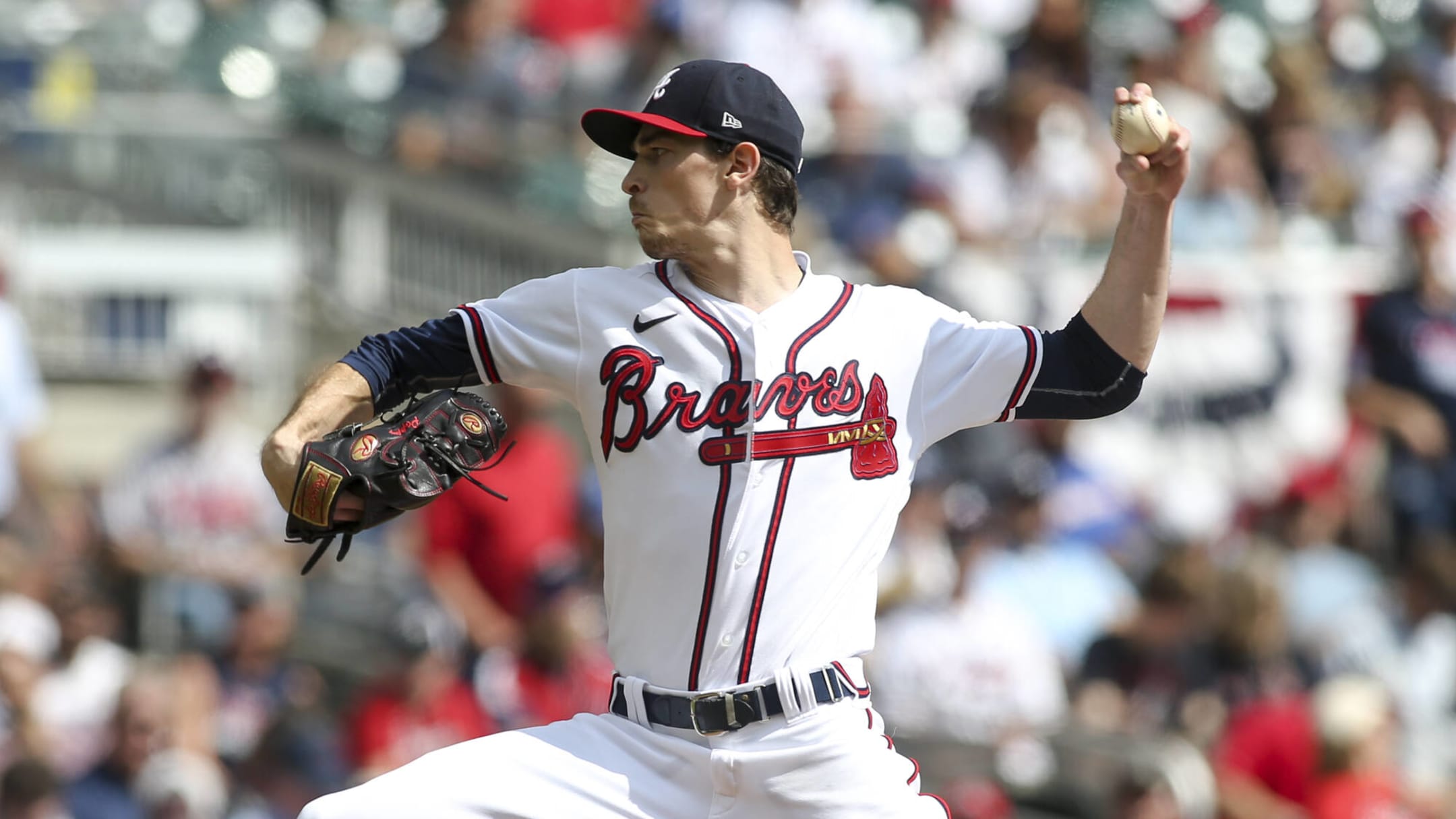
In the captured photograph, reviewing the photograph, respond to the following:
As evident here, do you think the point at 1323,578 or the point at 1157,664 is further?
the point at 1323,578

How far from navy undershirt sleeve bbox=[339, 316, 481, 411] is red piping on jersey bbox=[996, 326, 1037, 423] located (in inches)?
43.7

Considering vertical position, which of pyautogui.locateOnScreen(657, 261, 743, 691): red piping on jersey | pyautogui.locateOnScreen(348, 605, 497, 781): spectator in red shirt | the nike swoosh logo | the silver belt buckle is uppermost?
the nike swoosh logo

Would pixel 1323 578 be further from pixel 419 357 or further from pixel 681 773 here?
pixel 419 357

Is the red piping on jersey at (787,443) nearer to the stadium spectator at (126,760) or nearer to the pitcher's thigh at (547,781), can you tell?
the pitcher's thigh at (547,781)

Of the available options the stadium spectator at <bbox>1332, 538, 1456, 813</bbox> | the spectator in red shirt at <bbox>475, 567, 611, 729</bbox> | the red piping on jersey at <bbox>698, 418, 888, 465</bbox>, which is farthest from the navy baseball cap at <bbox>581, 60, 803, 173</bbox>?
the stadium spectator at <bbox>1332, 538, 1456, 813</bbox>

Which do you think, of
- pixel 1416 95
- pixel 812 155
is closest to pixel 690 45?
pixel 812 155

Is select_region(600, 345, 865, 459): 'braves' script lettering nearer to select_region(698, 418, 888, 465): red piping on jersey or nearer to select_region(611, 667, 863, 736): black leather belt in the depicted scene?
select_region(698, 418, 888, 465): red piping on jersey

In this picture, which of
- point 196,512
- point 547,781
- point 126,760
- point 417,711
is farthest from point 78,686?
point 547,781

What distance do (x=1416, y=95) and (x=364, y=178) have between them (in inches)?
245

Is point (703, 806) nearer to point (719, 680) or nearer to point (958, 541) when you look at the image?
point (719, 680)

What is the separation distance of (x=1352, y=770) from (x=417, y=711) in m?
3.48

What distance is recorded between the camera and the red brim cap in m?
4.15

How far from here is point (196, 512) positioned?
892cm

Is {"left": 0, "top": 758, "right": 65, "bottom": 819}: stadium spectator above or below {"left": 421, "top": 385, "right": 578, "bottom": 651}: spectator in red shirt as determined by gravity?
below
